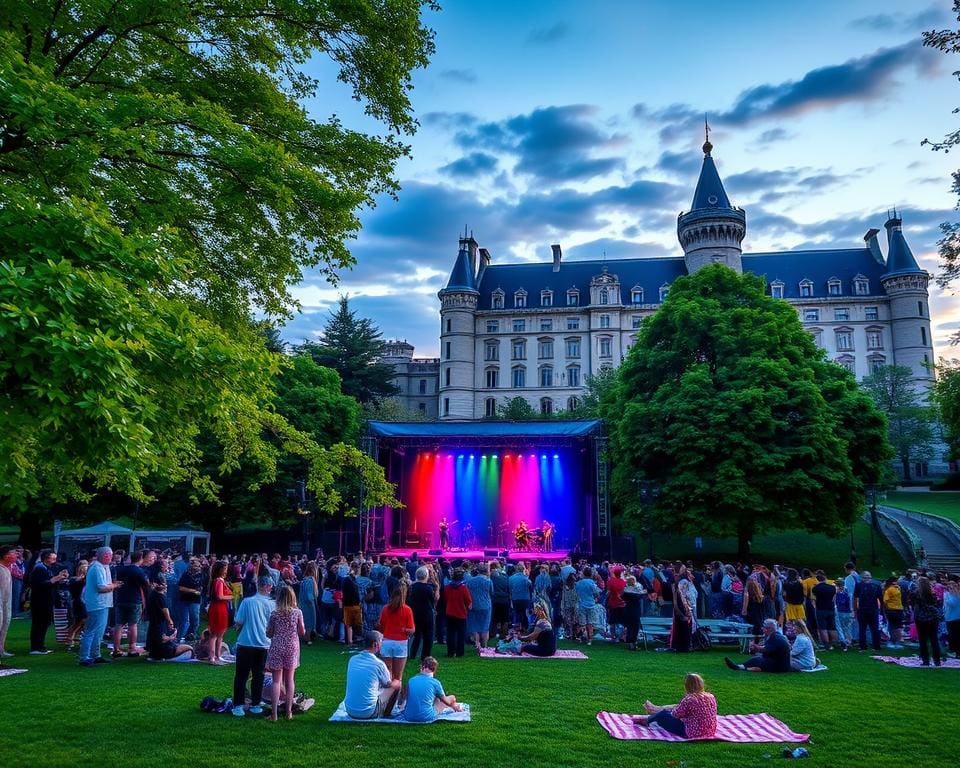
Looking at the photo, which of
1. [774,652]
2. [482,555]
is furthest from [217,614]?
[482,555]

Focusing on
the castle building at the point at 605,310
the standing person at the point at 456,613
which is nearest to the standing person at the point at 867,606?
the standing person at the point at 456,613

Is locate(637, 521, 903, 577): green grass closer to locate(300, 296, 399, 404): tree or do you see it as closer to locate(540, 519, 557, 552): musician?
locate(540, 519, 557, 552): musician

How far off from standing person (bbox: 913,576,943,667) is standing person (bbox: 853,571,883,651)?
5.70 ft

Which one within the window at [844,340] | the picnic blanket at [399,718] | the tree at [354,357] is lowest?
the picnic blanket at [399,718]

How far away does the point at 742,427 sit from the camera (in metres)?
26.7

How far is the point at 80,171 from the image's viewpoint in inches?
268

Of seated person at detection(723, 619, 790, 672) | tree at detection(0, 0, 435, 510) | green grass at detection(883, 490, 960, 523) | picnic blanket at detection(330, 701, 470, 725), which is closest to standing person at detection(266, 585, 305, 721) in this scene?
picnic blanket at detection(330, 701, 470, 725)

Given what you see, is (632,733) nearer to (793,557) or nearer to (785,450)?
(785,450)

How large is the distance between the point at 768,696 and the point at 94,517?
33123 mm

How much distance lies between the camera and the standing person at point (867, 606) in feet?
45.5

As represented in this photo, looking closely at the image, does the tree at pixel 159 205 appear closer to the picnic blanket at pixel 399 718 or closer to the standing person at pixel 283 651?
the standing person at pixel 283 651

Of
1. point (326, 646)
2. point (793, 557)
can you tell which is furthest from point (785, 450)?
point (326, 646)

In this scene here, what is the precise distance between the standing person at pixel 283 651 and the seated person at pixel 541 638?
5712mm

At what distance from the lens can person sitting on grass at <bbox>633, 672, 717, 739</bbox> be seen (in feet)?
23.6
